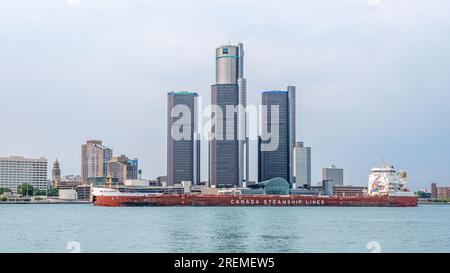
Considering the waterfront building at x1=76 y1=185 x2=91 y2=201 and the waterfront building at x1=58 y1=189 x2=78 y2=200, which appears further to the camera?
the waterfront building at x1=76 y1=185 x2=91 y2=201

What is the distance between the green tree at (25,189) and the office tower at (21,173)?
768cm

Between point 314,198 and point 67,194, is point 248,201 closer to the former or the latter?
point 314,198

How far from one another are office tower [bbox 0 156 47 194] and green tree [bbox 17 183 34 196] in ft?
25.2

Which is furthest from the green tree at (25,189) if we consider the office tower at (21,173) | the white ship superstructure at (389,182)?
the white ship superstructure at (389,182)

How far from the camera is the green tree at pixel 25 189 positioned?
158 m

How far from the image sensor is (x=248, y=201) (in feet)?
308

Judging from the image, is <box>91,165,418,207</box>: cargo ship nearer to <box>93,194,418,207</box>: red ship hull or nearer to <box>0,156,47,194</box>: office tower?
<box>93,194,418,207</box>: red ship hull

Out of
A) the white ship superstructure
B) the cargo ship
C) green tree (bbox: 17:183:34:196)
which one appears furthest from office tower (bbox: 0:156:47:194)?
the white ship superstructure

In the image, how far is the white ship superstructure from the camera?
306ft

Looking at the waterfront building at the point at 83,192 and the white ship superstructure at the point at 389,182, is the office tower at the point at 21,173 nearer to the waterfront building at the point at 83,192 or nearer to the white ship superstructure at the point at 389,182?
the waterfront building at the point at 83,192
